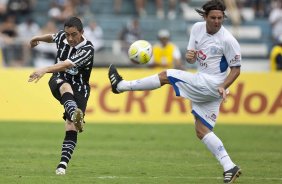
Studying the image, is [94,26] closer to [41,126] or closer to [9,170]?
[41,126]

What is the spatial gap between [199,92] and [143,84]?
2.80ft

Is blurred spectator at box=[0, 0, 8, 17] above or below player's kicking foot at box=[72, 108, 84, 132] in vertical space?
below

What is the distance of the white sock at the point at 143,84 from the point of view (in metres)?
12.7

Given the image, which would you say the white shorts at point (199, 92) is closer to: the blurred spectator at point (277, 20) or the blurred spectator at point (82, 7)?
the blurred spectator at point (277, 20)

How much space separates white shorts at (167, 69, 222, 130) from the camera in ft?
41.1

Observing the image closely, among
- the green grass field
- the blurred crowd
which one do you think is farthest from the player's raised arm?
the blurred crowd

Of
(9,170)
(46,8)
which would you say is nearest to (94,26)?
(46,8)

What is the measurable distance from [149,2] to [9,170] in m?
19.8

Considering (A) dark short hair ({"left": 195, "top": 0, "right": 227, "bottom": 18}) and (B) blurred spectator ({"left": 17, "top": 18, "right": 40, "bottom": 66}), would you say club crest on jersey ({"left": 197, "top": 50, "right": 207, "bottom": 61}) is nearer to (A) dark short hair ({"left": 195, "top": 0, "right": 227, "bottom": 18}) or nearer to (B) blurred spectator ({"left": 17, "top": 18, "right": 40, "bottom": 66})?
(A) dark short hair ({"left": 195, "top": 0, "right": 227, "bottom": 18})

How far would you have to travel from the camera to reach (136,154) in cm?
1647

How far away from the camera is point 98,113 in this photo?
77.8ft

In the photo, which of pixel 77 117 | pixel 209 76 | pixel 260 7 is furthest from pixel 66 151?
pixel 260 7

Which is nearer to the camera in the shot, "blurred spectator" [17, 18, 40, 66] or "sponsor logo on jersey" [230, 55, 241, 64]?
"sponsor logo on jersey" [230, 55, 241, 64]

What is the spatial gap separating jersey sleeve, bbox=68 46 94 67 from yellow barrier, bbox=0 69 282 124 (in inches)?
414
